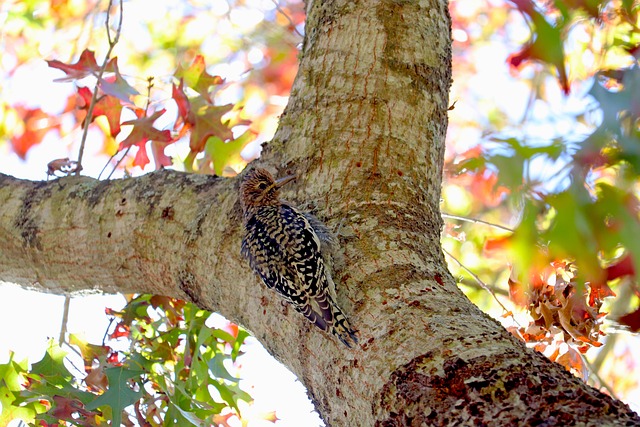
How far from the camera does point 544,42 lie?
1.31 m

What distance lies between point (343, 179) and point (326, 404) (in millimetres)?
1061

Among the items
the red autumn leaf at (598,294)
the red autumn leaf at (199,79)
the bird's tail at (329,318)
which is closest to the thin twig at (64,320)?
the red autumn leaf at (199,79)

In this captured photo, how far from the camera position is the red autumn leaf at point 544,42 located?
1316mm

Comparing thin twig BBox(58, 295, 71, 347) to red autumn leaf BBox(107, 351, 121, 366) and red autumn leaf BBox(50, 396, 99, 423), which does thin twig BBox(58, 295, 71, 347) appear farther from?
red autumn leaf BBox(50, 396, 99, 423)

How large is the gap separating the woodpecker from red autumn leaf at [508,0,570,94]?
4.71 ft

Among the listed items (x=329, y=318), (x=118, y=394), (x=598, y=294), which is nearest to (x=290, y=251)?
(x=329, y=318)

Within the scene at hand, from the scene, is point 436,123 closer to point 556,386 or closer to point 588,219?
point 556,386

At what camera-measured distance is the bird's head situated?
11.5ft

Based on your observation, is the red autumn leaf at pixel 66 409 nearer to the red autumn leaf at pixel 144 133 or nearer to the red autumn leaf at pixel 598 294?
the red autumn leaf at pixel 144 133

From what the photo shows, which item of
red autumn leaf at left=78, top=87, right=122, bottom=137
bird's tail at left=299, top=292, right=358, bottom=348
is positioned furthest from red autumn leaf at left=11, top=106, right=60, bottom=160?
bird's tail at left=299, top=292, right=358, bottom=348

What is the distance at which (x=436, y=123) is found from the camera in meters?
3.67

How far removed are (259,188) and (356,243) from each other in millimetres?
882

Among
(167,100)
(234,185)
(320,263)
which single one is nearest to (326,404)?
(320,263)

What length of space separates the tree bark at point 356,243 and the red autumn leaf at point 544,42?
0.98m
